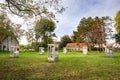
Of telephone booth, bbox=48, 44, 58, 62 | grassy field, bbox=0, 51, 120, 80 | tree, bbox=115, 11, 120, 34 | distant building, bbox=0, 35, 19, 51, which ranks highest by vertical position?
tree, bbox=115, 11, 120, 34

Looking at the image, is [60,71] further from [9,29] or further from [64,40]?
[64,40]

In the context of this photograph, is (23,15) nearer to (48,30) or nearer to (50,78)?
(50,78)

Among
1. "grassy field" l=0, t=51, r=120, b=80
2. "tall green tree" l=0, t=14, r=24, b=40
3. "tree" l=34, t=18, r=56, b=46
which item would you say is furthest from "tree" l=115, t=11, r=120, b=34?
"grassy field" l=0, t=51, r=120, b=80

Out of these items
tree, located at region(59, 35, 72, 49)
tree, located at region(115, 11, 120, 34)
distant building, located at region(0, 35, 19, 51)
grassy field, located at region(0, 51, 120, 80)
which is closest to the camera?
grassy field, located at region(0, 51, 120, 80)

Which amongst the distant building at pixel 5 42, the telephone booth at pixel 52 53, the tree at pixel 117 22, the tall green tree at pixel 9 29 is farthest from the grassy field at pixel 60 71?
the distant building at pixel 5 42

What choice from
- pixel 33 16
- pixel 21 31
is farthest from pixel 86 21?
pixel 33 16

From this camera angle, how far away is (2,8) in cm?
1614

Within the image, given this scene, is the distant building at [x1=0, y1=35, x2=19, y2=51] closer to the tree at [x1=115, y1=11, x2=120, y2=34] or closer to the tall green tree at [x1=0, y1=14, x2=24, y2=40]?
the tall green tree at [x1=0, y1=14, x2=24, y2=40]

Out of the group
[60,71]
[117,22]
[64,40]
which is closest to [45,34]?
[64,40]

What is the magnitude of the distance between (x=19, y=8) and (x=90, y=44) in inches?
2071

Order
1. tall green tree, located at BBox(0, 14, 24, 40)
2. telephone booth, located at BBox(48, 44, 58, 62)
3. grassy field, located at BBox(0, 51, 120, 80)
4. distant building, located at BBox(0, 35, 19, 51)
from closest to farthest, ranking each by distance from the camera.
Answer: grassy field, located at BBox(0, 51, 120, 80) → telephone booth, located at BBox(48, 44, 58, 62) → tall green tree, located at BBox(0, 14, 24, 40) → distant building, located at BBox(0, 35, 19, 51)

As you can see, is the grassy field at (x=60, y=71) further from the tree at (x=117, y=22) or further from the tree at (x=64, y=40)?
the tree at (x=64, y=40)

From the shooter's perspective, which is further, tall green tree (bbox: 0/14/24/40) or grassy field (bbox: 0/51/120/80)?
tall green tree (bbox: 0/14/24/40)

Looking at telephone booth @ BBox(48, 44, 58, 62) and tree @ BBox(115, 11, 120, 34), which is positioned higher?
tree @ BBox(115, 11, 120, 34)
